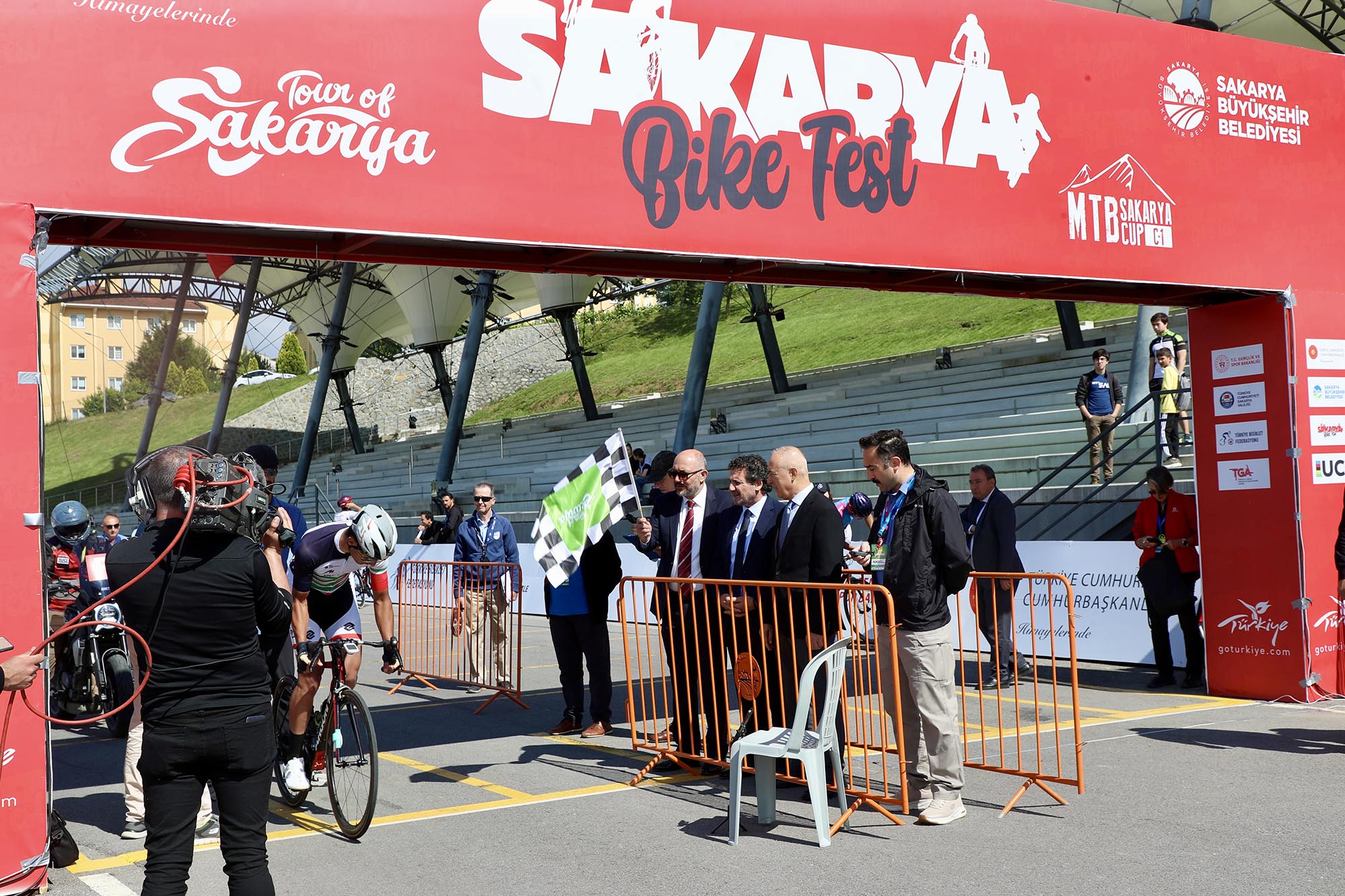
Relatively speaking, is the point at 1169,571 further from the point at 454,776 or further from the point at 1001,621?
the point at 454,776

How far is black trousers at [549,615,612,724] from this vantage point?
9148 mm

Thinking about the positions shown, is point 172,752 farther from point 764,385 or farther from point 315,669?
point 764,385

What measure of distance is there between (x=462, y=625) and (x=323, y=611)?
572cm

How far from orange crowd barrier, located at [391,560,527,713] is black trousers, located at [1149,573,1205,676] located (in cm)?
577

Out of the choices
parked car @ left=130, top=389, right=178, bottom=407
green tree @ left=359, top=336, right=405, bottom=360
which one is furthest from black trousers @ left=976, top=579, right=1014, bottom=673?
green tree @ left=359, top=336, right=405, bottom=360

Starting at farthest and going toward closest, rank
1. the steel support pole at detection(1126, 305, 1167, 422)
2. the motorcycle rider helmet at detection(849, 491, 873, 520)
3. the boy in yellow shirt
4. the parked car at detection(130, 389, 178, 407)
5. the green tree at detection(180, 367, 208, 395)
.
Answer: the green tree at detection(180, 367, 208, 395) → the parked car at detection(130, 389, 178, 407) → the steel support pole at detection(1126, 305, 1167, 422) → the boy in yellow shirt → the motorcycle rider helmet at detection(849, 491, 873, 520)

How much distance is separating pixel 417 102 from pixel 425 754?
15.1ft

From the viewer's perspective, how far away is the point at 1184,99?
9.52 m

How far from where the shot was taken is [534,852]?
230 inches

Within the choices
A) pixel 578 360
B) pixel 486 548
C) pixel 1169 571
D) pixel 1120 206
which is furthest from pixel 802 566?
pixel 578 360

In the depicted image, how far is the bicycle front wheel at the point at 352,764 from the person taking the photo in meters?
6.12

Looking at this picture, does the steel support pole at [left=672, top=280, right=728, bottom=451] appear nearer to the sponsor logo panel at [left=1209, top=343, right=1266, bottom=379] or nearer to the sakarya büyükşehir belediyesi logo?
the sponsor logo panel at [left=1209, top=343, right=1266, bottom=379]

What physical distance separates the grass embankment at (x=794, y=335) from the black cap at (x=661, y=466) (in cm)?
3964

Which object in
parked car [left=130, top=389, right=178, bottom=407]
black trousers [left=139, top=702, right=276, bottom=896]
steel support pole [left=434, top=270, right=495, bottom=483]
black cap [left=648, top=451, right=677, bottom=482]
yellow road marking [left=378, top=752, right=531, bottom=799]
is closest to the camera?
black trousers [left=139, top=702, right=276, bottom=896]
